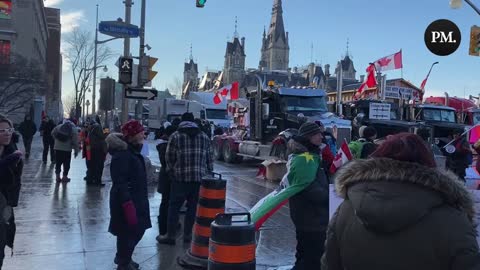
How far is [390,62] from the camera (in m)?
22.2

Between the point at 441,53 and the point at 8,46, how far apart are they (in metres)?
47.0

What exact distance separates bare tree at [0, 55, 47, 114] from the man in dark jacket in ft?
119

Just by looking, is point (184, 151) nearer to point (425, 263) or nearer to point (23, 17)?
point (425, 263)

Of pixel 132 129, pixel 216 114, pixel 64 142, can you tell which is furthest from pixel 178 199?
pixel 216 114

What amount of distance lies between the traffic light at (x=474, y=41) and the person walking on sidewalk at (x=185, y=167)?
14.1 m

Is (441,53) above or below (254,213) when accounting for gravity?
above

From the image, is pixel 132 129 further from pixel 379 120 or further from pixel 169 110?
pixel 169 110

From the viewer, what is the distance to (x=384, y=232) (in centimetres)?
221

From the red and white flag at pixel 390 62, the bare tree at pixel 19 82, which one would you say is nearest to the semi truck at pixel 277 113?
the red and white flag at pixel 390 62

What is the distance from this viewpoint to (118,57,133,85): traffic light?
13.3m

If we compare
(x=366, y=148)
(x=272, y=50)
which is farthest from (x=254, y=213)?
(x=272, y=50)

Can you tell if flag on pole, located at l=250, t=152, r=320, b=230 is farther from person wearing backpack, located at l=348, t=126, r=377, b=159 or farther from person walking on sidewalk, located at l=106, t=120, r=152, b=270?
person wearing backpack, located at l=348, t=126, r=377, b=159

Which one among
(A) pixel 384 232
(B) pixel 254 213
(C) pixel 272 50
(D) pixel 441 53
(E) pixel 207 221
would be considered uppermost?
(C) pixel 272 50

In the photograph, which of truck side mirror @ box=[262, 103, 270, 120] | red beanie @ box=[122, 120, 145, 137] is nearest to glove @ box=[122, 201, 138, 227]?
red beanie @ box=[122, 120, 145, 137]
